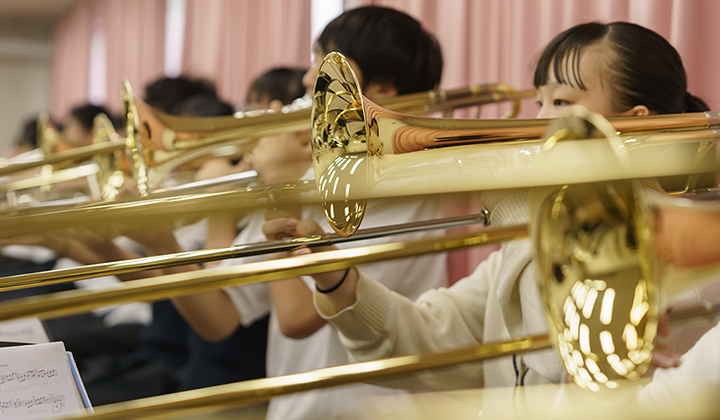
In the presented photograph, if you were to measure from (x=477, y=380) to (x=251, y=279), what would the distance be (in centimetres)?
37

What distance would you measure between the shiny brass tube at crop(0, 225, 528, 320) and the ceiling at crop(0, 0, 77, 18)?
609 cm

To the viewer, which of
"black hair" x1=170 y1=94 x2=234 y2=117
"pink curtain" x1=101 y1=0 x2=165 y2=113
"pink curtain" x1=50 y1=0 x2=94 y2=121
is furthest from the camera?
"pink curtain" x1=50 y1=0 x2=94 y2=121

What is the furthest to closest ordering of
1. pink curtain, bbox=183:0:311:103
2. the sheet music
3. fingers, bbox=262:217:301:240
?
pink curtain, bbox=183:0:311:103 < fingers, bbox=262:217:301:240 < the sheet music

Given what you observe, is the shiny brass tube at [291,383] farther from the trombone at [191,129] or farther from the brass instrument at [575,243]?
the trombone at [191,129]

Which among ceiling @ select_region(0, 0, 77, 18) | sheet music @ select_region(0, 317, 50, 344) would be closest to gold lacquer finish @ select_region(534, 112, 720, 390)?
sheet music @ select_region(0, 317, 50, 344)

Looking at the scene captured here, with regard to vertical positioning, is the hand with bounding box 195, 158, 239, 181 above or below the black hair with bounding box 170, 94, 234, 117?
below

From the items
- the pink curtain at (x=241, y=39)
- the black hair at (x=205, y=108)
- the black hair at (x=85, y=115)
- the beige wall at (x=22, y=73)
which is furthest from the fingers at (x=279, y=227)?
the beige wall at (x=22, y=73)

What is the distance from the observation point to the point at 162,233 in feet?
2.93

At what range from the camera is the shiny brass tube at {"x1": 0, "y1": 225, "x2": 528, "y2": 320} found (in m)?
0.48

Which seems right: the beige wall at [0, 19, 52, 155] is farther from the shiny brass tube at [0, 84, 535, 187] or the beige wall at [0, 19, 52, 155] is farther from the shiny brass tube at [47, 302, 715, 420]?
the shiny brass tube at [47, 302, 715, 420]

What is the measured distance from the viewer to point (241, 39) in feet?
9.57

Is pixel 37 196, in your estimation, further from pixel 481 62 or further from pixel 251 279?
pixel 251 279

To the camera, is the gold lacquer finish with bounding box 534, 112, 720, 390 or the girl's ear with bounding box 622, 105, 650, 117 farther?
the girl's ear with bounding box 622, 105, 650, 117

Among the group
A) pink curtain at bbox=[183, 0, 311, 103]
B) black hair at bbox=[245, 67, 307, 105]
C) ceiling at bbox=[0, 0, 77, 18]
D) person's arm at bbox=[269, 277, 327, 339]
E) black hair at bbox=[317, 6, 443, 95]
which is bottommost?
person's arm at bbox=[269, 277, 327, 339]
